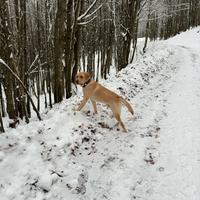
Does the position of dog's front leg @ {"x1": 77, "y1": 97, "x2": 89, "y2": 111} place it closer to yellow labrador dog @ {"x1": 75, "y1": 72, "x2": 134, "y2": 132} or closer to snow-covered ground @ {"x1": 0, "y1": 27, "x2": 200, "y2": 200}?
yellow labrador dog @ {"x1": 75, "y1": 72, "x2": 134, "y2": 132}

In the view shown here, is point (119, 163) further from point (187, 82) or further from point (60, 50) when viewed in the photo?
point (187, 82)

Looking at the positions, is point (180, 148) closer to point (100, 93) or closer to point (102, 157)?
point (102, 157)

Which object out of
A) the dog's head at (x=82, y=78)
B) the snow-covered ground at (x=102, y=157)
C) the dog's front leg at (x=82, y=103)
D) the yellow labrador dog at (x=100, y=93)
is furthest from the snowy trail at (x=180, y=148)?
the dog's head at (x=82, y=78)

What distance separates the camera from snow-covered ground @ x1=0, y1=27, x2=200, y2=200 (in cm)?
391

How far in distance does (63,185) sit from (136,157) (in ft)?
5.57

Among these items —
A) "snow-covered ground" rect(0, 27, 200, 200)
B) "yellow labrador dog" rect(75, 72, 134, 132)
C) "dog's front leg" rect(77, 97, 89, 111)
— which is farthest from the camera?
"dog's front leg" rect(77, 97, 89, 111)

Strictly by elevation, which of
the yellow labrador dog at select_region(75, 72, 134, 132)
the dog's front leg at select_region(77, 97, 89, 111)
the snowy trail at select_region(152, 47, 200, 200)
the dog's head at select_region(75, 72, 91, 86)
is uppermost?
the dog's head at select_region(75, 72, 91, 86)

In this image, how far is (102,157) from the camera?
4.98m

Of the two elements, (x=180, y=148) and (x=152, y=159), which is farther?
(x=180, y=148)

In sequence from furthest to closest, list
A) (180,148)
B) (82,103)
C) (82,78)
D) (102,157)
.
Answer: (82,103) → (82,78) → (180,148) → (102,157)

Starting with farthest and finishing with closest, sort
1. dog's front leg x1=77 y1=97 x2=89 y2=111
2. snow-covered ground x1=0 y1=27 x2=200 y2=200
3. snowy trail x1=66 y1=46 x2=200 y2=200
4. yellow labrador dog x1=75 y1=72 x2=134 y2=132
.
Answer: dog's front leg x1=77 y1=97 x2=89 y2=111 → yellow labrador dog x1=75 y1=72 x2=134 y2=132 → snowy trail x1=66 y1=46 x2=200 y2=200 → snow-covered ground x1=0 y1=27 x2=200 y2=200

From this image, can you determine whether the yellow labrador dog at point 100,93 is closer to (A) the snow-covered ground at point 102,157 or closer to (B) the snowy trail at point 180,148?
(A) the snow-covered ground at point 102,157

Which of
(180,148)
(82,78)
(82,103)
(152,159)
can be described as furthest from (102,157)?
(82,78)

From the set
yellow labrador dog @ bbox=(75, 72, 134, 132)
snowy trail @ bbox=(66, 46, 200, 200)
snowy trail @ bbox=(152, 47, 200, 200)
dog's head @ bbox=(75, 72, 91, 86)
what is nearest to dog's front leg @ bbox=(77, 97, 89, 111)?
yellow labrador dog @ bbox=(75, 72, 134, 132)
